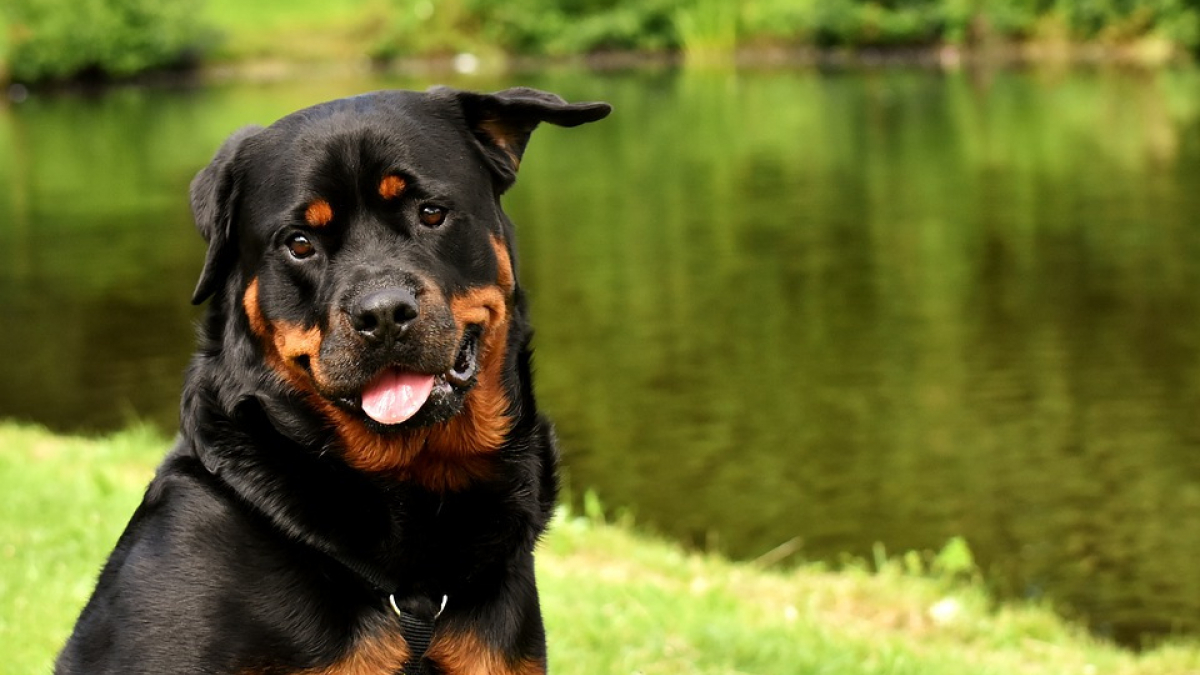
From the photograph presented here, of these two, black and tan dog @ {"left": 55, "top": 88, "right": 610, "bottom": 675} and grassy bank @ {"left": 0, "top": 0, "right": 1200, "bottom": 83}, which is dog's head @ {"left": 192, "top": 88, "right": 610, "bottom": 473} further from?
grassy bank @ {"left": 0, "top": 0, "right": 1200, "bottom": 83}

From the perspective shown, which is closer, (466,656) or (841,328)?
(466,656)

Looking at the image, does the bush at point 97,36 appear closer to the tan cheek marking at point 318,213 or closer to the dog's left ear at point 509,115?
the dog's left ear at point 509,115

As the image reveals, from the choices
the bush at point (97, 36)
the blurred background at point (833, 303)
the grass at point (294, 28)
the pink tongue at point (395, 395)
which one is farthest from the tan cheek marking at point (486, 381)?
the grass at point (294, 28)

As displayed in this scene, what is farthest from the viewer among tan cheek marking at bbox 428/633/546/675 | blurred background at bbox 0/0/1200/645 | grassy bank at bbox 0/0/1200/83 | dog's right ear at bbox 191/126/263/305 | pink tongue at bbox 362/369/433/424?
grassy bank at bbox 0/0/1200/83

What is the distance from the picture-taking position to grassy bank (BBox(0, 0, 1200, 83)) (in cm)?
5812

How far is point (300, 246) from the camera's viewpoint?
4344 millimetres

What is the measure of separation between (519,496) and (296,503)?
62cm

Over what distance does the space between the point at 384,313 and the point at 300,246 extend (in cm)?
35

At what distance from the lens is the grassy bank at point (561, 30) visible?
58.1 metres

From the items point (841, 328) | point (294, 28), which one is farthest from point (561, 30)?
point (841, 328)

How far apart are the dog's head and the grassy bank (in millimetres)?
54028

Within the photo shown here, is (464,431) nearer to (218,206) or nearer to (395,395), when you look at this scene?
(395,395)

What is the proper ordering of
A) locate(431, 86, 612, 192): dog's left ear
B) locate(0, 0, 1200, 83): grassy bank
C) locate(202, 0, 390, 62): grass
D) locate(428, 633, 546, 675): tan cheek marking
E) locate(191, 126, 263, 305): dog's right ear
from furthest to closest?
1. locate(202, 0, 390, 62): grass
2. locate(0, 0, 1200, 83): grassy bank
3. locate(431, 86, 612, 192): dog's left ear
4. locate(191, 126, 263, 305): dog's right ear
5. locate(428, 633, 546, 675): tan cheek marking

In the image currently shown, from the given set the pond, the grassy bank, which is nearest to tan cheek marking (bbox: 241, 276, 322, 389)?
the pond
